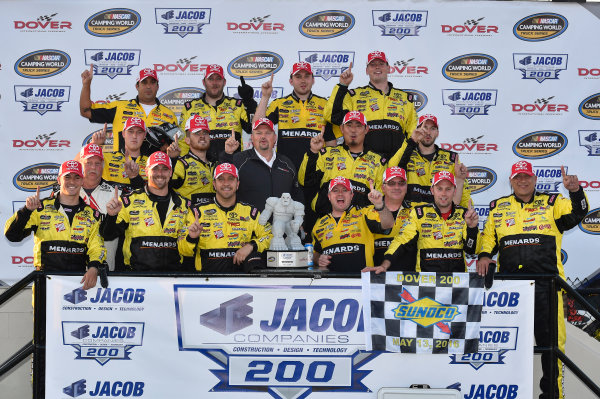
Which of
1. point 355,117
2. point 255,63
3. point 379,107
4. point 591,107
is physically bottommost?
point 355,117

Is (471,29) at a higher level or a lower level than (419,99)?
higher

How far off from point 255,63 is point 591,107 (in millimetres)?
3859

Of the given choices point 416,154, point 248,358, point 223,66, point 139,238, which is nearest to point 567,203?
point 416,154

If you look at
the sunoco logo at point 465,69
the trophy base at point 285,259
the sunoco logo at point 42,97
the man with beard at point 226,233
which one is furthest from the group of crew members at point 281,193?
the sunoco logo at point 465,69

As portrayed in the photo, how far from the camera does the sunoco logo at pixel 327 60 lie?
8156mm

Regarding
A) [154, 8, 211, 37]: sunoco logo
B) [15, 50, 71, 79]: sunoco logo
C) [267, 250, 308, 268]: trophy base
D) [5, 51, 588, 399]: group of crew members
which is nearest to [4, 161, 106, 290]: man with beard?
[5, 51, 588, 399]: group of crew members

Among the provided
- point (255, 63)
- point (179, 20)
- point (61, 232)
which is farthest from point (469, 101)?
point (61, 232)

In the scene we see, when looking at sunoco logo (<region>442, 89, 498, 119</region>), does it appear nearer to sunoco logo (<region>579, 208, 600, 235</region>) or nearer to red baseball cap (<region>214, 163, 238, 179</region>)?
sunoco logo (<region>579, 208, 600, 235</region>)

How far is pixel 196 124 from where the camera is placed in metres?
6.72

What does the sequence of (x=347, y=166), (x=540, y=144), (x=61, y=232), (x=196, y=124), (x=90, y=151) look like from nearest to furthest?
(x=61, y=232) → (x=90, y=151) → (x=347, y=166) → (x=196, y=124) → (x=540, y=144)

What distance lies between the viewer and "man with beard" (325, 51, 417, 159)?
701cm

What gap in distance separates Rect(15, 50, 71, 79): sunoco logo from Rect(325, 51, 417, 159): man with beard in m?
3.21

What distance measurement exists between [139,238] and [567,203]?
3446 millimetres

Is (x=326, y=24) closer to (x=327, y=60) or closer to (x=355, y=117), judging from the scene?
(x=327, y=60)
